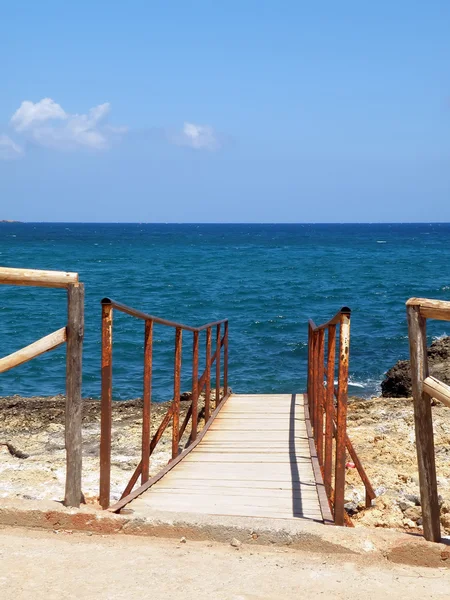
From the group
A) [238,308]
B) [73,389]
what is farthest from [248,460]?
[238,308]

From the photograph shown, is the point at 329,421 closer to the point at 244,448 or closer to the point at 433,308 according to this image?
the point at 433,308

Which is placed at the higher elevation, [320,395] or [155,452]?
[320,395]

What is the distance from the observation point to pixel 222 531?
3.62 meters

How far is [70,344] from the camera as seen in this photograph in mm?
3832

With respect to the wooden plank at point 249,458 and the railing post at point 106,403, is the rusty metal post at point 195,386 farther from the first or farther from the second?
the railing post at point 106,403

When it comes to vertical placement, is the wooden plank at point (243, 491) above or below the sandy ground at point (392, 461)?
above

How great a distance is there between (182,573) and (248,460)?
2.86 metres

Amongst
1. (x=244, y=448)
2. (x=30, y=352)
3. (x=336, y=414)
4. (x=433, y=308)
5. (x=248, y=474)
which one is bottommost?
(x=244, y=448)

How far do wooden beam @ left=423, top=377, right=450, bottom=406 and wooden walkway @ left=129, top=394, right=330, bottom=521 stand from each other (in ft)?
3.18

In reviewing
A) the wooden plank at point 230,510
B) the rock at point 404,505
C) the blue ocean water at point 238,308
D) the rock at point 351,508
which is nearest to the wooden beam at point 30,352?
the wooden plank at point 230,510

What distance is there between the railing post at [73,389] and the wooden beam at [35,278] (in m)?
0.05

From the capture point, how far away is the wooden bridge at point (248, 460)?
4082 mm

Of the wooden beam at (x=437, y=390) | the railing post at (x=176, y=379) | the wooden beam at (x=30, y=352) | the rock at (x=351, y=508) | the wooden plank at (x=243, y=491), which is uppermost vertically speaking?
the wooden beam at (x=30, y=352)

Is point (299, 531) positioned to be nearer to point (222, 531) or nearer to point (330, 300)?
point (222, 531)
